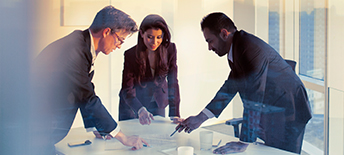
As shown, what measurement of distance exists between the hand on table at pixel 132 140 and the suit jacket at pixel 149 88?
4.4 inches

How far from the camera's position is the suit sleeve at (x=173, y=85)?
1197 mm

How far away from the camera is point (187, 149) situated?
1.22 m

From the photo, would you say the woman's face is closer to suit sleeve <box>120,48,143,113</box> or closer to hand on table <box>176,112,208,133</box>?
suit sleeve <box>120,48,143,113</box>

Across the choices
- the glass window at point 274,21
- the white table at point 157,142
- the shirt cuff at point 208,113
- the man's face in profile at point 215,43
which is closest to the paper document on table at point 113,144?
the white table at point 157,142

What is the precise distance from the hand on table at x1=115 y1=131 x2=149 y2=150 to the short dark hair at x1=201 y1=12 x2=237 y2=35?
0.53 metres

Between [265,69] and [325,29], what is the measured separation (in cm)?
29

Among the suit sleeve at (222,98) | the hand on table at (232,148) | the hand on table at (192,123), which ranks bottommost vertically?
the hand on table at (232,148)

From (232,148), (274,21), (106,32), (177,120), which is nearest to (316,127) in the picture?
(232,148)

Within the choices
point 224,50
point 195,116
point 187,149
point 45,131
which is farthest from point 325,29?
point 45,131

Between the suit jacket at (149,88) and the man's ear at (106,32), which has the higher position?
the man's ear at (106,32)

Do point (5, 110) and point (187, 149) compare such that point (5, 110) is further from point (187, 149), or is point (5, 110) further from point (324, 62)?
point (324, 62)

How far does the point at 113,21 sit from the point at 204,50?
38 centimetres

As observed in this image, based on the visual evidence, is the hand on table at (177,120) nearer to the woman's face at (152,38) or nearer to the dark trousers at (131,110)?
the dark trousers at (131,110)

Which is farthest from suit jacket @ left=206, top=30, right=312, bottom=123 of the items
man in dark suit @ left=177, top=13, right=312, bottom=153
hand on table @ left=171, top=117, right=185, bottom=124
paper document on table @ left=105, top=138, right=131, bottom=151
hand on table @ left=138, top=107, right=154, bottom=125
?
paper document on table @ left=105, top=138, right=131, bottom=151
